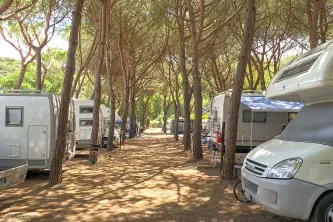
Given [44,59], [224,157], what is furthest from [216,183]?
[44,59]

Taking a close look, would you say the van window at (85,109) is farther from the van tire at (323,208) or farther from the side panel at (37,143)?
the van tire at (323,208)

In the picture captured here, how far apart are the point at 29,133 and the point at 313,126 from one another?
22.6 feet

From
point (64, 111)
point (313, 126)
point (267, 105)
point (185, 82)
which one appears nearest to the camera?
point (313, 126)

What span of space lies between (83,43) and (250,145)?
16.9 m

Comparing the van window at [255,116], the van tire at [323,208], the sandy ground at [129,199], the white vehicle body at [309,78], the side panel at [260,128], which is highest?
the white vehicle body at [309,78]

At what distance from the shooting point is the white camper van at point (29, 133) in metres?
9.30

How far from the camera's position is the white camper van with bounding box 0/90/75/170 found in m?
9.30

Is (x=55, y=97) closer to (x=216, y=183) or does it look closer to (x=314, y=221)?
(x=216, y=183)

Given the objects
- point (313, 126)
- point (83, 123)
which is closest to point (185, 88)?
point (83, 123)

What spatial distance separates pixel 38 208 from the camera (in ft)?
20.6

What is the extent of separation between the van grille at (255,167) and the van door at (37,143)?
5.68 metres

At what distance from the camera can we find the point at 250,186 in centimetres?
520

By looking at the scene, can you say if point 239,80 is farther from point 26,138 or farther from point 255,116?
point 26,138

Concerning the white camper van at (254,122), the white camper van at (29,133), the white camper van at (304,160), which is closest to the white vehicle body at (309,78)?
Answer: the white camper van at (304,160)
